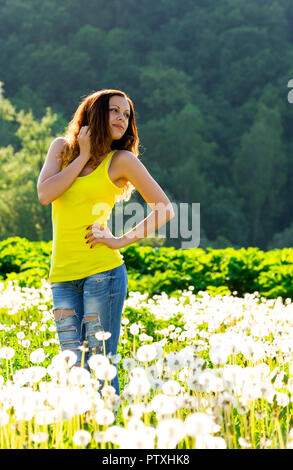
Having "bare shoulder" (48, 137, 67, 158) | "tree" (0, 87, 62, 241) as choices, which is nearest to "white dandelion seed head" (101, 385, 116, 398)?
"bare shoulder" (48, 137, 67, 158)

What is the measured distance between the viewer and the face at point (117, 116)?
3137 millimetres

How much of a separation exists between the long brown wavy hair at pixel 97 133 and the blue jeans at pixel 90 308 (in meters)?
0.58

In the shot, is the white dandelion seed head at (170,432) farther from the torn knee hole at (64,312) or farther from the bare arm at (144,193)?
the bare arm at (144,193)

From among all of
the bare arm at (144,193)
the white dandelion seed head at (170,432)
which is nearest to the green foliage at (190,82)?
the bare arm at (144,193)

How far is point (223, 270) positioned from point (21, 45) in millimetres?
43172

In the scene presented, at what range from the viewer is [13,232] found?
26.6 metres

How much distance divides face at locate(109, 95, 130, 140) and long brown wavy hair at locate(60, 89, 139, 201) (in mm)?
22

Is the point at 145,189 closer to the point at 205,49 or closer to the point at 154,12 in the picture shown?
the point at 205,49

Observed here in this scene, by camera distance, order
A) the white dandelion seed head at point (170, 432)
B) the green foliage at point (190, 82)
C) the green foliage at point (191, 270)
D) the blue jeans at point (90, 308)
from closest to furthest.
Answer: the white dandelion seed head at point (170, 432) < the blue jeans at point (90, 308) < the green foliage at point (191, 270) < the green foliage at point (190, 82)

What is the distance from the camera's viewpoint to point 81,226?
3.01 metres

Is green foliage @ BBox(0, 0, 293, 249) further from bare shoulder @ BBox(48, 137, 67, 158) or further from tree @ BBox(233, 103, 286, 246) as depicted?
bare shoulder @ BBox(48, 137, 67, 158)

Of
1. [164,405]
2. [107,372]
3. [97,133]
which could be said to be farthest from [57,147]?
[164,405]

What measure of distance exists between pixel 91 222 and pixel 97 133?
490mm

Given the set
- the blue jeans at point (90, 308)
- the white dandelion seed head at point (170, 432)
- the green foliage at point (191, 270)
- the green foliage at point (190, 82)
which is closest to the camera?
the white dandelion seed head at point (170, 432)
